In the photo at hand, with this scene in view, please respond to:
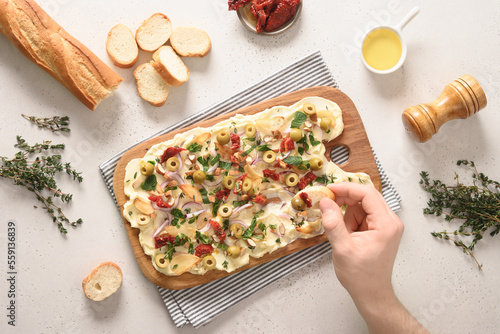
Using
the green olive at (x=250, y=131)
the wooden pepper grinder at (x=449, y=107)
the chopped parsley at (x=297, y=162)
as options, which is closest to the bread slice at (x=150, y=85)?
the green olive at (x=250, y=131)

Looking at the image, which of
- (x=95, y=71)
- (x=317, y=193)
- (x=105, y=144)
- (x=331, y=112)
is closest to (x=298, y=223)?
(x=317, y=193)

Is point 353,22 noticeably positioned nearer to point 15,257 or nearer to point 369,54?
point 369,54

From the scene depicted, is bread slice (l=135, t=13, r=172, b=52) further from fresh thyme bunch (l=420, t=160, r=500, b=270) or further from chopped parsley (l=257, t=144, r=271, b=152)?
fresh thyme bunch (l=420, t=160, r=500, b=270)

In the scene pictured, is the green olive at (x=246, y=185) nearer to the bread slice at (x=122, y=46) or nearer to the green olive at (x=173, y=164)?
the green olive at (x=173, y=164)

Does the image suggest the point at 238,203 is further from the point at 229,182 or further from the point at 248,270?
the point at 248,270

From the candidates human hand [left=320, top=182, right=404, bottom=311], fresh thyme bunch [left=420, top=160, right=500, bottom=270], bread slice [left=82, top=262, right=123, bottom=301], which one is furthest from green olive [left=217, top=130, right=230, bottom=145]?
fresh thyme bunch [left=420, top=160, right=500, bottom=270]

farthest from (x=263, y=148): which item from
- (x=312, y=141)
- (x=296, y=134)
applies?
(x=312, y=141)
